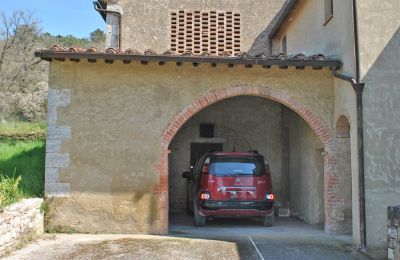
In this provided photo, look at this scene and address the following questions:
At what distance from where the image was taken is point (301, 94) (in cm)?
1005

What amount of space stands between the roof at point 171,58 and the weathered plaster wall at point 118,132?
1.10 ft

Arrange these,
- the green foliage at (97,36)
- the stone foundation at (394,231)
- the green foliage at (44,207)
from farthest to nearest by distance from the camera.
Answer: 1. the green foliage at (97,36)
2. the green foliage at (44,207)
3. the stone foundation at (394,231)

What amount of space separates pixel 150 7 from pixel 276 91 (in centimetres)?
687

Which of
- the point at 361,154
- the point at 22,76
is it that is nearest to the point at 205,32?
the point at 361,154

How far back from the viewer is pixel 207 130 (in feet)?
46.0

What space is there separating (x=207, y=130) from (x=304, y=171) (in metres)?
3.51

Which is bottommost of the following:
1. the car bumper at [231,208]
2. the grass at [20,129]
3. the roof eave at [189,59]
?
the car bumper at [231,208]

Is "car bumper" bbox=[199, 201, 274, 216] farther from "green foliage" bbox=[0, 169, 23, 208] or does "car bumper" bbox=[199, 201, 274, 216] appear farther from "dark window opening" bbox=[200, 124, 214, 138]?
"dark window opening" bbox=[200, 124, 214, 138]

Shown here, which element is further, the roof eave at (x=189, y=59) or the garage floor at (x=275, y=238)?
the roof eave at (x=189, y=59)

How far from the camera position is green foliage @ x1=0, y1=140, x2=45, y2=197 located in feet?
31.6

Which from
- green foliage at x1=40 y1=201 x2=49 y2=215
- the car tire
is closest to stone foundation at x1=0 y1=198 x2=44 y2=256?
green foliage at x1=40 y1=201 x2=49 y2=215

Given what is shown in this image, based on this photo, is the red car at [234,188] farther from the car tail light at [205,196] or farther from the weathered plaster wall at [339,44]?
the weathered plaster wall at [339,44]

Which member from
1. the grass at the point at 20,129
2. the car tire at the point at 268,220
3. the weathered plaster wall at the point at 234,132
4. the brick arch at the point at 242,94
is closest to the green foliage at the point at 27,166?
the brick arch at the point at 242,94

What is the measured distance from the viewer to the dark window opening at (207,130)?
14.0 m
